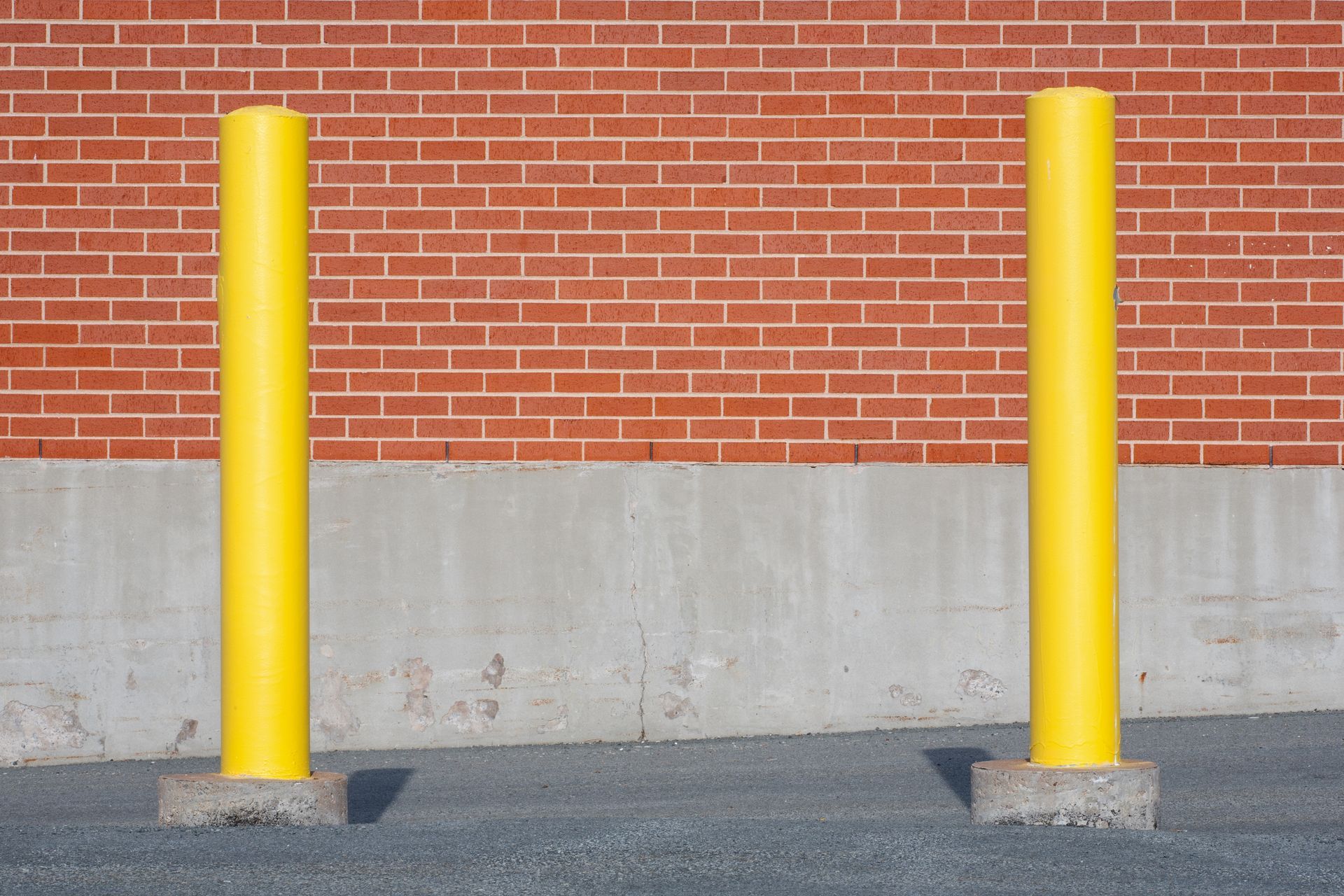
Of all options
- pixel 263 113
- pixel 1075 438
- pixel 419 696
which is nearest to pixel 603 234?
pixel 419 696

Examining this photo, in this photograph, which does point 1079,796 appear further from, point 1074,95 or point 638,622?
point 638,622

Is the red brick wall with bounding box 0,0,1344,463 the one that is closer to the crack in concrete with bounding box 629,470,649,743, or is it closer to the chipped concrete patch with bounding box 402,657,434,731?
the crack in concrete with bounding box 629,470,649,743

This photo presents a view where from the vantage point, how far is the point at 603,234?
6.97 meters

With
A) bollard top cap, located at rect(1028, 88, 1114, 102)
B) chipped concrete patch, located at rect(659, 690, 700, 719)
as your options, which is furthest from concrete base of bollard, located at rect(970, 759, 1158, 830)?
chipped concrete patch, located at rect(659, 690, 700, 719)

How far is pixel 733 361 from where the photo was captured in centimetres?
695

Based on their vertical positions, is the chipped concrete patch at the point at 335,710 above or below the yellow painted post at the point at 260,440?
below

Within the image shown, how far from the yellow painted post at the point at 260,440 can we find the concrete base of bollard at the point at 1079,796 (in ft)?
7.13

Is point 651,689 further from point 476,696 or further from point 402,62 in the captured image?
point 402,62

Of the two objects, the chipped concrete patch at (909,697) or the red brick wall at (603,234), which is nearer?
the chipped concrete patch at (909,697)

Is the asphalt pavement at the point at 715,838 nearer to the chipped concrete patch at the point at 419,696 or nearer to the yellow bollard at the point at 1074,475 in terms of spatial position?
the yellow bollard at the point at 1074,475

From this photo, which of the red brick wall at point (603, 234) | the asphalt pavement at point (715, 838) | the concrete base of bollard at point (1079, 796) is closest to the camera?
the asphalt pavement at point (715, 838)

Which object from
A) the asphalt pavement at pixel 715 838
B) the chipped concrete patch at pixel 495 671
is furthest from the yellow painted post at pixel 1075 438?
the chipped concrete patch at pixel 495 671

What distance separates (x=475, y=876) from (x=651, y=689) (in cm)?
331

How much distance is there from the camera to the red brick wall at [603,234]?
6.94 metres
